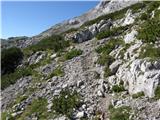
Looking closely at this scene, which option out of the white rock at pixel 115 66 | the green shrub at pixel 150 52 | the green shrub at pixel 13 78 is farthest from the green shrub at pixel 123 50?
the green shrub at pixel 13 78

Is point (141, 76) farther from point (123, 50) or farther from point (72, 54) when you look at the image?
point (72, 54)

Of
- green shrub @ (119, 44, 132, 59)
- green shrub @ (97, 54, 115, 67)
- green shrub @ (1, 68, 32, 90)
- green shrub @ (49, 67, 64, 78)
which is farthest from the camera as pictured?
green shrub @ (1, 68, 32, 90)

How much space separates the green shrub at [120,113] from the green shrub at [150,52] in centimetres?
416

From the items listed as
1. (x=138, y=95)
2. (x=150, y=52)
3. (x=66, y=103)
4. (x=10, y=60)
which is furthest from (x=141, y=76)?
(x=10, y=60)

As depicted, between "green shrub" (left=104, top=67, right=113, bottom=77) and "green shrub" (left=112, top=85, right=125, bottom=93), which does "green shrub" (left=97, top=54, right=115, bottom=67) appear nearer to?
"green shrub" (left=104, top=67, right=113, bottom=77)

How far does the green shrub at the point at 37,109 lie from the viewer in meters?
22.6

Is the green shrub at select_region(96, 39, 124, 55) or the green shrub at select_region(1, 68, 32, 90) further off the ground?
the green shrub at select_region(96, 39, 124, 55)

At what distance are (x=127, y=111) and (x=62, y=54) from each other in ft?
51.9

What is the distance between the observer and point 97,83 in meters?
24.4

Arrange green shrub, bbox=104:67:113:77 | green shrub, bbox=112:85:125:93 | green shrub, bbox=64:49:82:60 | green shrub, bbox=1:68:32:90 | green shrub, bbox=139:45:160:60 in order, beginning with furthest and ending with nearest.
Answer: green shrub, bbox=64:49:82:60, green shrub, bbox=1:68:32:90, green shrub, bbox=104:67:113:77, green shrub, bbox=139:45:160:60, green shrub, bbox=112:85:125:93

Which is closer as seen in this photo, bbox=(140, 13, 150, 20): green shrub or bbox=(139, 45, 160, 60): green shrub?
bbox=(139, 45, 160, 60): green shrub

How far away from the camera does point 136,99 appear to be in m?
20.4

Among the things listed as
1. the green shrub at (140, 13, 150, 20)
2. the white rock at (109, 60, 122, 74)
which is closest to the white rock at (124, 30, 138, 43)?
the white rock at (109, 60, 122, 74)

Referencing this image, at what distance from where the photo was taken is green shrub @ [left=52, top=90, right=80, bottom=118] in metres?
21.8
